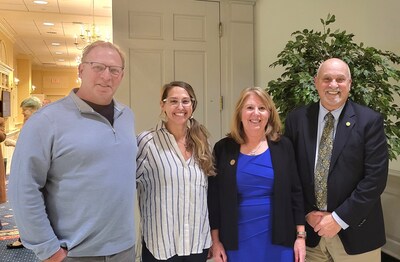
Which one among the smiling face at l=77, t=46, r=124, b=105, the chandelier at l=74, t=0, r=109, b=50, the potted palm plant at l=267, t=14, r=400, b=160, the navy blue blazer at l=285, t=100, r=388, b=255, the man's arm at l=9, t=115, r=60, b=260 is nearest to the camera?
the man's arm at l=9, t=115, r=60, b=260

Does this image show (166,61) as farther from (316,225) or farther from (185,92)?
(316,225)

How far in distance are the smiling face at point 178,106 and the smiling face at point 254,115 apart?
0.27 meters

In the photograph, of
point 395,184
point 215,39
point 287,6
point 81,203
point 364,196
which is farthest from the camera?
point 215,39

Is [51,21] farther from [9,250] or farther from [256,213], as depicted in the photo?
[256,213]

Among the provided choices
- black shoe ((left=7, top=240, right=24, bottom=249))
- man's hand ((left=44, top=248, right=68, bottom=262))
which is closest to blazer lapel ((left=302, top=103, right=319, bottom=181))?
man's hand ((left=44, top=248, right=68, bottom=262))

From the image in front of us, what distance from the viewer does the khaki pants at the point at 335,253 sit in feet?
5.77

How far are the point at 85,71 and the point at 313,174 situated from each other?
114 cm

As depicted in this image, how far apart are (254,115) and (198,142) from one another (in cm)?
30

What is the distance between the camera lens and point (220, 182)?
1.73 meters

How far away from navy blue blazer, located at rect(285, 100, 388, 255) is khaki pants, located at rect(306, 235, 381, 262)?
0.04 metres

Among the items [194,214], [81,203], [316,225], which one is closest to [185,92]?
[194,214]

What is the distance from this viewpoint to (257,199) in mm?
1692

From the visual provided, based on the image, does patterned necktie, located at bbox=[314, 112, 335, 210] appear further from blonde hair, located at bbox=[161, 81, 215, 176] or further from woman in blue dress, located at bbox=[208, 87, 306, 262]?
blonde hair, located at bbox=[161, 81, 215, 176]

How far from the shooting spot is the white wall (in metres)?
2.49
